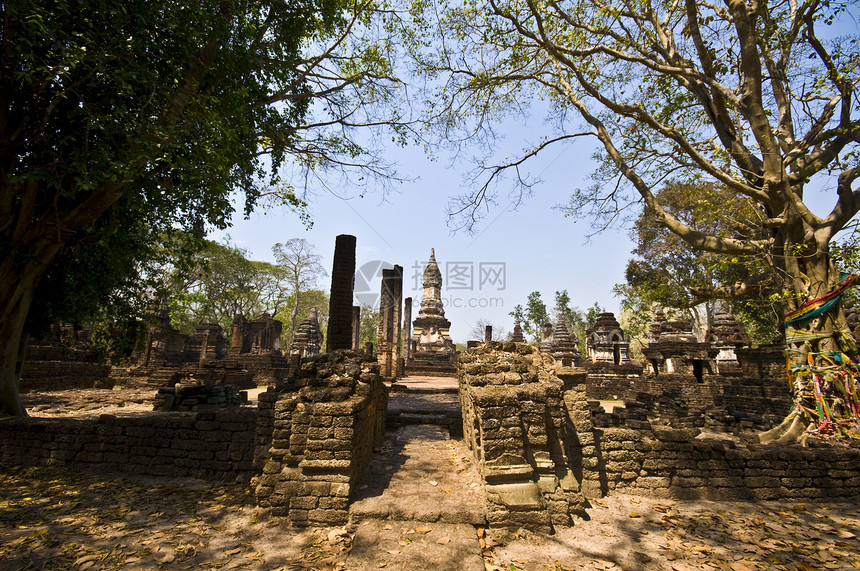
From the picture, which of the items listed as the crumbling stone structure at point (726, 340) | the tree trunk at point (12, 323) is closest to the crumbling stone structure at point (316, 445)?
the tree trunk at point (12, 323)

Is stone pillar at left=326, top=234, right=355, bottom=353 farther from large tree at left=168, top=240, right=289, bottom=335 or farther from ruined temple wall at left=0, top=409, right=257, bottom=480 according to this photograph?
large tree at left=168, top=240, right=289, bottom=335

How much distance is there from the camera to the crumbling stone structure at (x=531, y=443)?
13.6 ft

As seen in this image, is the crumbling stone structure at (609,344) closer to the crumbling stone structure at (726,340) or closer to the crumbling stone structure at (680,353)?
the crumbling stone structure at (680,353)

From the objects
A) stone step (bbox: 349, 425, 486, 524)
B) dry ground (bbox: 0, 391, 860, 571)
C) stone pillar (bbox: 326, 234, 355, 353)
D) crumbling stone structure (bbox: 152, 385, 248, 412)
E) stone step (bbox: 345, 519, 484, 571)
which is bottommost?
dry ground (bbox: 0, 391, 860, 571)

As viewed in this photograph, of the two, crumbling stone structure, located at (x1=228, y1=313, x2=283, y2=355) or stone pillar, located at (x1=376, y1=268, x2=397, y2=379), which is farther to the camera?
crumbling stone structure, located at (x1=228, y1=313, x2=283, y2=355)

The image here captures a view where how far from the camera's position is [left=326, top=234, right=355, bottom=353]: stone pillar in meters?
11.0

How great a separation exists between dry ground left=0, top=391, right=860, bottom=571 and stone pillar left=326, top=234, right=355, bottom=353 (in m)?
5.92

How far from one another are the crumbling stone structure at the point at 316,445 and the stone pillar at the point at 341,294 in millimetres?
5627

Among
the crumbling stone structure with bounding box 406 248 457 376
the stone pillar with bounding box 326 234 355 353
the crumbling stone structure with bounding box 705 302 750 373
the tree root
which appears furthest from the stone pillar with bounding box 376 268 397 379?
the crumbling stone structure with bounding box 705 302 750 373

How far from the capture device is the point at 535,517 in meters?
4.05

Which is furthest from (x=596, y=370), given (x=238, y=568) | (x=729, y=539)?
(x=238, y=568)

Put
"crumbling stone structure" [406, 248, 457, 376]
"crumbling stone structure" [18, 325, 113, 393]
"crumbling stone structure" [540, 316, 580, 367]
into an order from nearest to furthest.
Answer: "crumbling stone structure" [18, 325, 113, 393] < "crumbling stone structure" [540, 316, 580, 367] < "crumbling stone structure" [406, 248, 457, 376]

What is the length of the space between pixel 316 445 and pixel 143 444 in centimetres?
383

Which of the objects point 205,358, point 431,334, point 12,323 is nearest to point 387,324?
point 431,334
